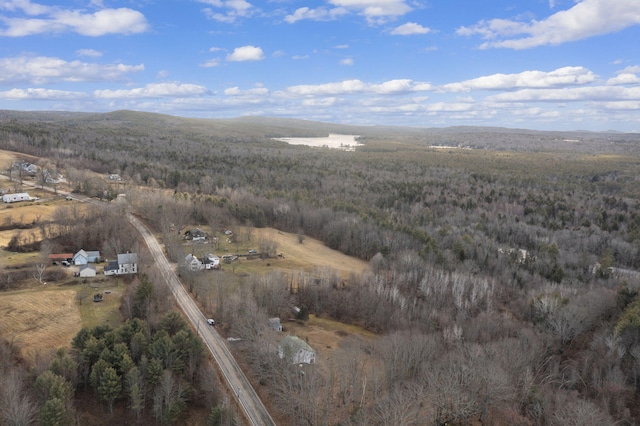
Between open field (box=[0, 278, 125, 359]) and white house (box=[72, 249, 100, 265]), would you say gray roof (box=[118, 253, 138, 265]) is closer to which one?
open field (box=[0, 278, 125, 359])

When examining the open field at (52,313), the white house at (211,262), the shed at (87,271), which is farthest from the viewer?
the white house at (211,262)

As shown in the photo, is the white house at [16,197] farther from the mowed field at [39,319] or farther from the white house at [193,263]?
the white house at [193,263]

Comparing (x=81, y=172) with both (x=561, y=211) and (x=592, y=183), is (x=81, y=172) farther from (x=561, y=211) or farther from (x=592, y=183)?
(x=592, y=183)

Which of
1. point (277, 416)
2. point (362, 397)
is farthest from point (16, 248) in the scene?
point (362, 397)

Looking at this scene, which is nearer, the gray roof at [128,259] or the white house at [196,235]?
the gray roof at [128,259]

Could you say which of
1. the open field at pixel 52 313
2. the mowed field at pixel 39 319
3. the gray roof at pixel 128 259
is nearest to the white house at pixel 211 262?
the gray roof at pixel 128 259
